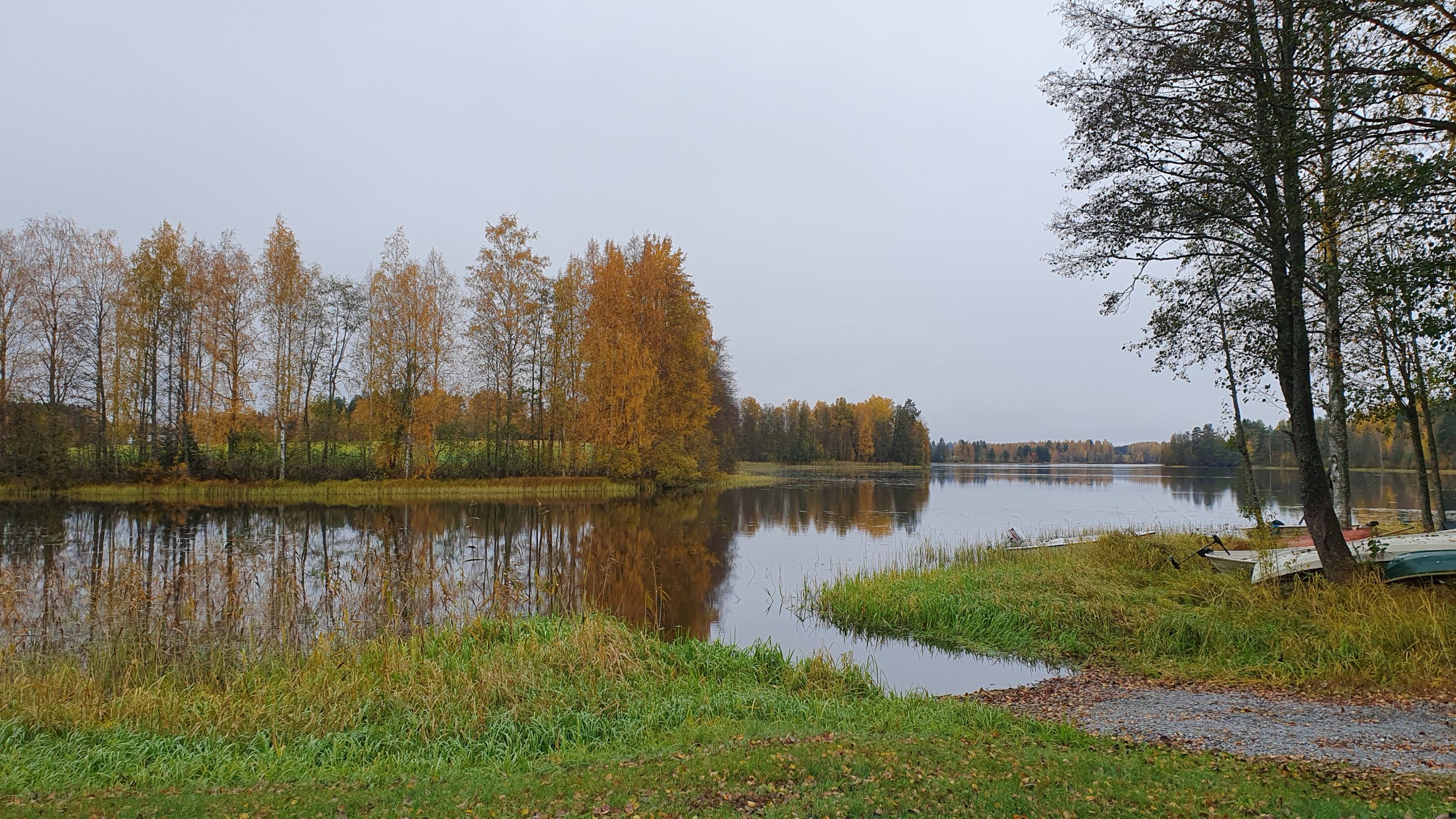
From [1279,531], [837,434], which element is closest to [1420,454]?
[1279,531]

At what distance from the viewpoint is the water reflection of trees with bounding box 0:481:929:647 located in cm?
959

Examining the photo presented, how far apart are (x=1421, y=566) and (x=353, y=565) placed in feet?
57.7

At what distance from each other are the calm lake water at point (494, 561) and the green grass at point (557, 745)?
1.51 m

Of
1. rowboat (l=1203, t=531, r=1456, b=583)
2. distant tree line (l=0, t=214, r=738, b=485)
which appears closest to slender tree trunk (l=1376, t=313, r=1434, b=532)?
rowboat (l=1203, t=531, r=1456, b=583)

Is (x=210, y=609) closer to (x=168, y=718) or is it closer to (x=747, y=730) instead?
(x=168, y=718)

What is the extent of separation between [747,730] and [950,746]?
1648mm

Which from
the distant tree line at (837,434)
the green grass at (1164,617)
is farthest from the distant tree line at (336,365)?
the distant tree line at (837,434)

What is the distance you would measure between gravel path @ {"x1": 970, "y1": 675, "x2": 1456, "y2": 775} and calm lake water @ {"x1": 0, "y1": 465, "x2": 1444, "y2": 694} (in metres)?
1.60

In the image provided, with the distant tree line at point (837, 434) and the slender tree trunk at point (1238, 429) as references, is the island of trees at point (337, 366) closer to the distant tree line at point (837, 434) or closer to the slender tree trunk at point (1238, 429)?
the slender tree trunk at point (1238, 429)

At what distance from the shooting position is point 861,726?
610 centimetres

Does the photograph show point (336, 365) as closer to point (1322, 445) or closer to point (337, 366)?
point (337, 366)

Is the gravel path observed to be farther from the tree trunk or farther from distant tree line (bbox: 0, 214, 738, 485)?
distant tree line (bbox: 0, 214, 738, 485)

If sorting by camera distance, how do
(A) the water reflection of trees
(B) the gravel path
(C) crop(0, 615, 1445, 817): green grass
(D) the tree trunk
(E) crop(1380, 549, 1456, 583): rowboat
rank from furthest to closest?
1. (D) the tree trunk
2. (A) the water reflection of trees
3. (E) crop(1380, 549, 1456, 583): rowboat
4. (B) the gravel path
5. (C) crop(0, 615, 1445, 817): green grass

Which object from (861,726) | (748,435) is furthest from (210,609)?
(748,435)
